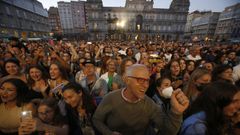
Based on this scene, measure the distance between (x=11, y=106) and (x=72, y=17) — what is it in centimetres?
9281

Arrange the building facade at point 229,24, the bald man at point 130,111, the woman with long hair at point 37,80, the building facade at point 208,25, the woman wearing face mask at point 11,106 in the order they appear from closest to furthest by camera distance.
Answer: the bald man at point 130,111, the woman wearing face mask at point 11,106, the woman with long hair at point 37,80, the building facade at point 229,24, the building facade at point 208,25

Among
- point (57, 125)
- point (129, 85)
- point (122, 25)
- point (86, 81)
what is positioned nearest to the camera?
point (129, 85)

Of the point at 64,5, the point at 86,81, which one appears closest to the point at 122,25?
the point at 64,5

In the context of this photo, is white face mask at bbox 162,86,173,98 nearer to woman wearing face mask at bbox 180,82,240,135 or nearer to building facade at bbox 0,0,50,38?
woman wearing face mask at bbox 180,82,240,135

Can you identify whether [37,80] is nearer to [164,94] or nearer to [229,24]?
[164,94]

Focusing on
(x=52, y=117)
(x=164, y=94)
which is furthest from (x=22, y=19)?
(x=164, y=94)

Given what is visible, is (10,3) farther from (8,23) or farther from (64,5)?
(64,5)

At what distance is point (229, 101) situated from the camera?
5.51ft

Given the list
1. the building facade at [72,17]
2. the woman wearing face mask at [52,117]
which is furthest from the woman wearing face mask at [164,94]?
the building facade at [72,17]

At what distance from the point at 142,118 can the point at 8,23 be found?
53.9 meters

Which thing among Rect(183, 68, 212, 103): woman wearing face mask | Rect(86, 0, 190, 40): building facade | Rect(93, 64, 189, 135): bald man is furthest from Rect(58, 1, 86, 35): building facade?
Rect(93, 64, 189, 135): bald man

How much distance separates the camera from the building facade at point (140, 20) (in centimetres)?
6938

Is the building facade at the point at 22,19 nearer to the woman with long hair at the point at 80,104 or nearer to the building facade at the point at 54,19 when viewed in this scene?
the building facade at the point at 54,19

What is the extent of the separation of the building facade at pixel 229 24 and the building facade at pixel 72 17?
71992 mm
